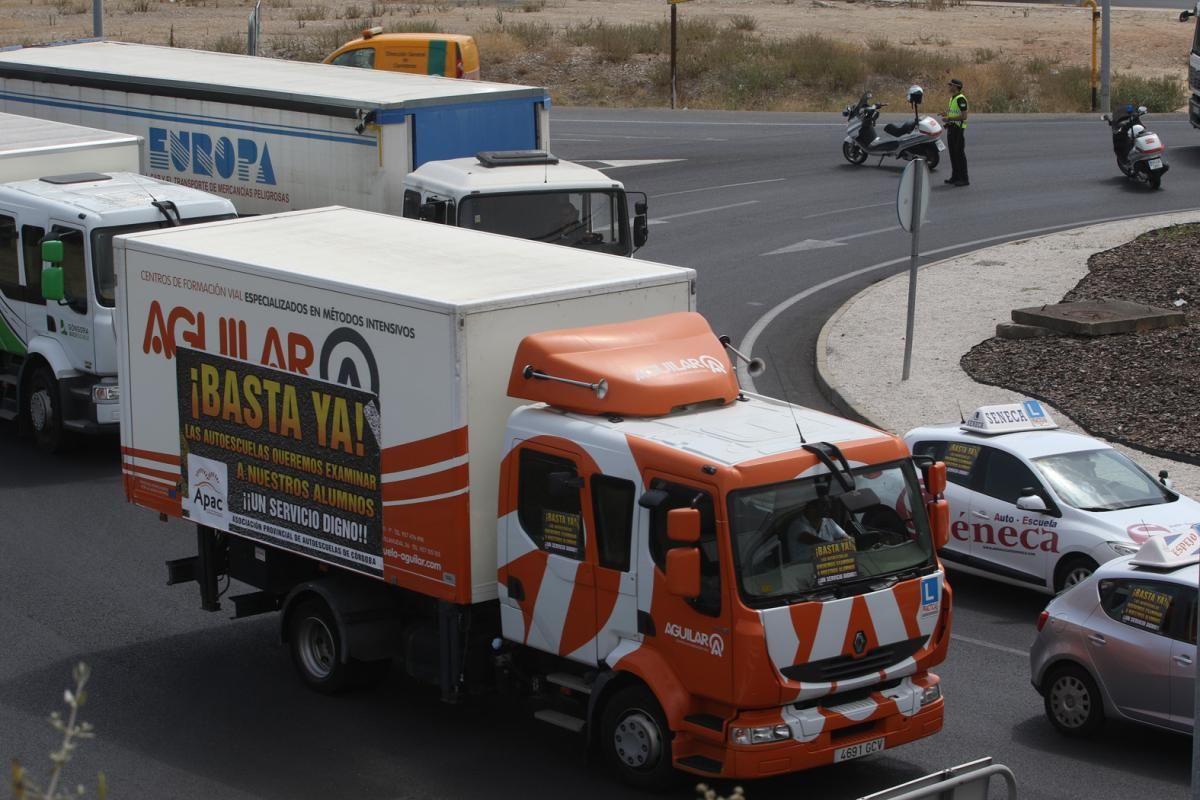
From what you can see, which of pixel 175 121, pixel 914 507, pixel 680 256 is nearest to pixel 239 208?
pixel 175 121

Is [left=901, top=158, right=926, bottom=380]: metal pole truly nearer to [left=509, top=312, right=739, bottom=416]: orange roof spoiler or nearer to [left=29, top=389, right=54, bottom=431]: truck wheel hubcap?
[left=509, top=312, right=739, bottom=416]: orange roof spoiler

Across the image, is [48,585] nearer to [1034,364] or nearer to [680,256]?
[1034,364]

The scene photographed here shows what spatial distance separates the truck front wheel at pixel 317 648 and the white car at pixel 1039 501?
5611 mm

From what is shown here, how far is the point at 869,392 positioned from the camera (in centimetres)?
1923

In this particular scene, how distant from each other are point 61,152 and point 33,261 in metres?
1.80

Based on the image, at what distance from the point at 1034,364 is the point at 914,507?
10.4m

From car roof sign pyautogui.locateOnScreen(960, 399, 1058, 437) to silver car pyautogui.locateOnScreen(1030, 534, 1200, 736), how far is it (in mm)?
3327

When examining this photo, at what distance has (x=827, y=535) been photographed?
927 centimetres

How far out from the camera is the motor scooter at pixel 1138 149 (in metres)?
29.4

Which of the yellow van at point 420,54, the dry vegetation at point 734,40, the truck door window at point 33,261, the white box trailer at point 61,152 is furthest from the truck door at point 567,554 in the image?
the dry vegetation at point 734,40

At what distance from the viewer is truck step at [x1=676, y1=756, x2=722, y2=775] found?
9102 mm

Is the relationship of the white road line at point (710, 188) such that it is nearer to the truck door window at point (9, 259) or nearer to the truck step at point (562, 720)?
the truck door window at point (9, 259)

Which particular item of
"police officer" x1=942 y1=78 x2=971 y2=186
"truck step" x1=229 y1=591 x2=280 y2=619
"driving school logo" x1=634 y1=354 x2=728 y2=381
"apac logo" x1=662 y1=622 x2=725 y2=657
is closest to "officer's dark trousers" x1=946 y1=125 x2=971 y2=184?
"police officer" x1=942 y1=78 x2=971 y2=186

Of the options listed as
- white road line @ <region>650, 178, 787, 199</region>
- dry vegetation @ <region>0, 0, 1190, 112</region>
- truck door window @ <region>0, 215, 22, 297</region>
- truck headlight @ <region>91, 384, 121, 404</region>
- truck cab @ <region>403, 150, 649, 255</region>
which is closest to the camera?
truck headlight @ <region>91, 384, 121, 404</region>
